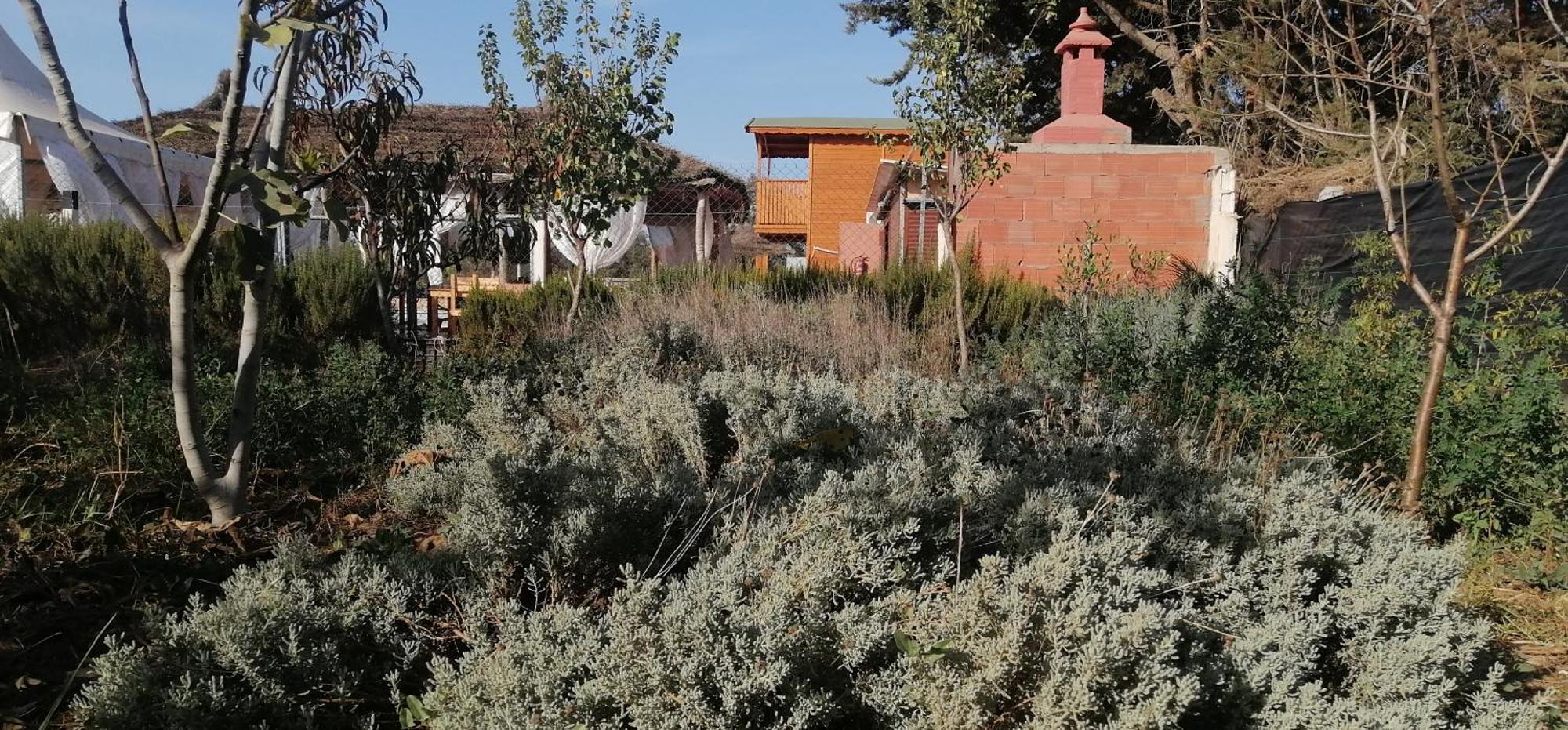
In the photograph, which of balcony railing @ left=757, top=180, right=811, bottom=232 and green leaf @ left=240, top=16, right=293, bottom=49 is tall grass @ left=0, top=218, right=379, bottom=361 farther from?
balcony railing @ left=757, top=180, right=811, bottom=232

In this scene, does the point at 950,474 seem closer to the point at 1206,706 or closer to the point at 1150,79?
the point at 1206,706

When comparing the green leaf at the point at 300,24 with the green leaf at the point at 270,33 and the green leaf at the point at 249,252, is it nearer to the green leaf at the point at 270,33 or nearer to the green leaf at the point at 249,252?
the green leaf at the point at 270,33

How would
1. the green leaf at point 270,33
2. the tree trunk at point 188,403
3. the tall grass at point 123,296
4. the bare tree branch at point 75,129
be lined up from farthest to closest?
the tall grass at point 123,296 → the tree trunk at point 188,403 → the bare tree branch at point 75,129 → the green leaf at point 270,33

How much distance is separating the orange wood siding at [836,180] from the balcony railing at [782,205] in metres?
1.08

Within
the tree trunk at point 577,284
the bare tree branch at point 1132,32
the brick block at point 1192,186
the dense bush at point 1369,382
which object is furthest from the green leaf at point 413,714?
the bare tree branch at point 1132,32

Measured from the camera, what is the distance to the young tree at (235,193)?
195cm

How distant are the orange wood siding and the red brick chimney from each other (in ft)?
39.2

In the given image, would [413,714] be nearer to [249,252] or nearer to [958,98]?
[249,252]

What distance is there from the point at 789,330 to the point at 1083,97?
4.82 metres

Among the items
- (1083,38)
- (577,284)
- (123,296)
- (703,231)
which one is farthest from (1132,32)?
(123,296)

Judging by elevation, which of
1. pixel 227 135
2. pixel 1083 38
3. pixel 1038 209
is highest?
pixel 1083 38

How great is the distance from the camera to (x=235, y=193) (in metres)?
2.13

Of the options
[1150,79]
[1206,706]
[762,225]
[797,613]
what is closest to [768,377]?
[797,613]

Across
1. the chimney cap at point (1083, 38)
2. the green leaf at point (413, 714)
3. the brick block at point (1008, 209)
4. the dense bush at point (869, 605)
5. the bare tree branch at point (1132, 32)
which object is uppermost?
the bare tree branch at point (1132, 32)
